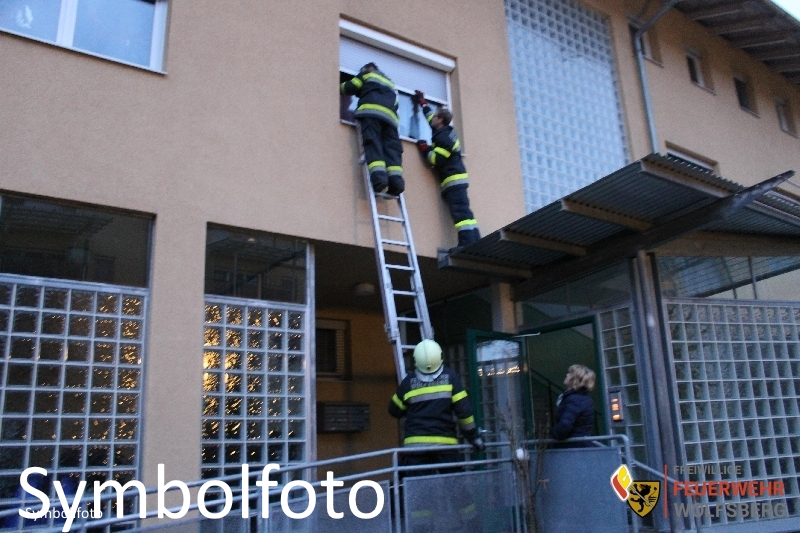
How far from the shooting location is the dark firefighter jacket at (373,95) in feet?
24.3

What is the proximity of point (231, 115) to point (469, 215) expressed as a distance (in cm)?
266

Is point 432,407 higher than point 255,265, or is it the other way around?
point 255,265

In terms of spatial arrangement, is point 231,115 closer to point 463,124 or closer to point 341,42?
point 341,42

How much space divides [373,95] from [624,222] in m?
2.75

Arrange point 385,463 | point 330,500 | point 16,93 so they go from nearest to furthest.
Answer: point 330,500, point 16,93, point 385,463

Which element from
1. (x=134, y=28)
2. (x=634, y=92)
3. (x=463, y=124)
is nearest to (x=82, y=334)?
(x=134, y=28)

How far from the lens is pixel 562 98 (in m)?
9.88

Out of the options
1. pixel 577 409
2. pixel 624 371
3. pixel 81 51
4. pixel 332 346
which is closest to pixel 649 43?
pixel 624 371

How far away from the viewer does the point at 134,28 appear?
6.59 metres

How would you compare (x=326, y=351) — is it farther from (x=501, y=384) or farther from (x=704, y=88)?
(x=704, y=88)

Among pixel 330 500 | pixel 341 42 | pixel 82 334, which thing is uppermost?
pixel 341 42

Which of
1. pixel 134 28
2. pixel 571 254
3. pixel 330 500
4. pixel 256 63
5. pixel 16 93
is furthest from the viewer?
pixel 571 254

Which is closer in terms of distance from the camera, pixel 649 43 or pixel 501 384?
pixel 501 384

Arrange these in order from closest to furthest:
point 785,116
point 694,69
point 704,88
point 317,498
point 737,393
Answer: point 317,498
point 737,393
point 704,88
point 694,69
point 785,116
